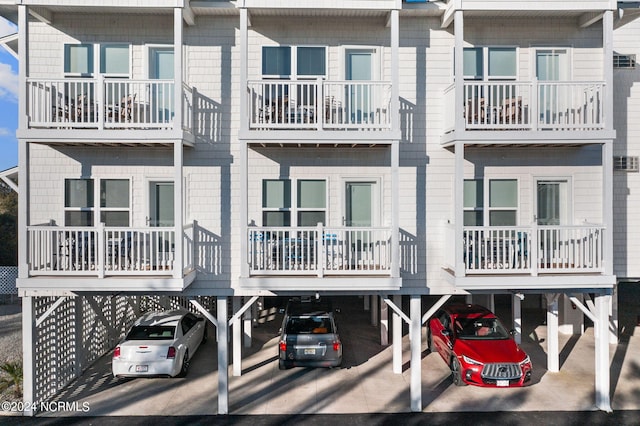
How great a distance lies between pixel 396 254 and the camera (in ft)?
31.4

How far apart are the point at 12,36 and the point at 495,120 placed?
38.5ft

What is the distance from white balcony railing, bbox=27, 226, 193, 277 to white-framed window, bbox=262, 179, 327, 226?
1.96 meters

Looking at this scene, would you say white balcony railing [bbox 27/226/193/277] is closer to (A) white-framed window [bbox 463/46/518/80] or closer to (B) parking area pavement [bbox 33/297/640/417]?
(B) parking area pavement [bbox 33/297/640/417]

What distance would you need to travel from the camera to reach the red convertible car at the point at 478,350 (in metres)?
10.3

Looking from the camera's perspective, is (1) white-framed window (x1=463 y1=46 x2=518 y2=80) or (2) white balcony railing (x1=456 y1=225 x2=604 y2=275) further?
(1) white-framed window (x1=463 y1=46 x2=518 y2=80)

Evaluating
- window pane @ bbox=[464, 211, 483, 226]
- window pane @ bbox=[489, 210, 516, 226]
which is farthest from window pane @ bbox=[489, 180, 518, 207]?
window pane @ bbox=[464, 211, 483, 226]

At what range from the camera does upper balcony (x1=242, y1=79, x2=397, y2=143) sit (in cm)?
959

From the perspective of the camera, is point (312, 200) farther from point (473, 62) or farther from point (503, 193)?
point (473, 62)

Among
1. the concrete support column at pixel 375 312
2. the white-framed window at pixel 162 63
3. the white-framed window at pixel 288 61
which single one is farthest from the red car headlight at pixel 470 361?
the white-framed window at pixel 162 63

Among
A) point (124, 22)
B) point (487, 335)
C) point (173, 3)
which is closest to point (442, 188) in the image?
point (487, 335)

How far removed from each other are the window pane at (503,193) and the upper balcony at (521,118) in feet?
4.67

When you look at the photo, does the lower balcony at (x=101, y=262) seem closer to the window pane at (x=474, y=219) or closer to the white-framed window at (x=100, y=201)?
the white-framed window at (x=100, y=201)

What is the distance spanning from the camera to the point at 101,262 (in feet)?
30.4

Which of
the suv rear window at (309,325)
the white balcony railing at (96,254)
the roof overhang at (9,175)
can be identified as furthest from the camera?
the suv rear window at (309,325)
